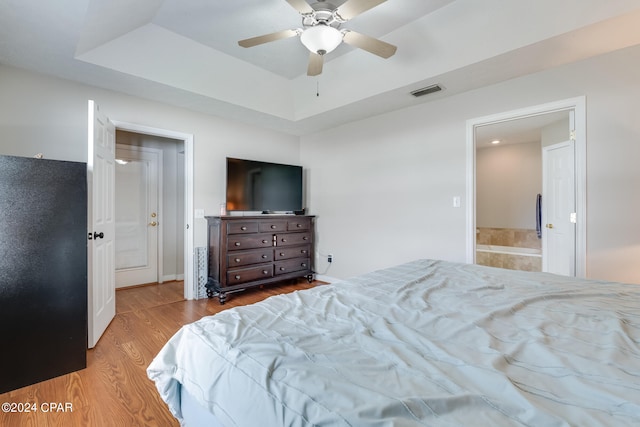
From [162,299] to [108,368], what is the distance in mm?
1632

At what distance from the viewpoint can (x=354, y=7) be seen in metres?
1.81

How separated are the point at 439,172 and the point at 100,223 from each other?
339 centimetres

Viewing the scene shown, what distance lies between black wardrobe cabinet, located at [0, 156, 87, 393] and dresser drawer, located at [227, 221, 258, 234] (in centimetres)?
149

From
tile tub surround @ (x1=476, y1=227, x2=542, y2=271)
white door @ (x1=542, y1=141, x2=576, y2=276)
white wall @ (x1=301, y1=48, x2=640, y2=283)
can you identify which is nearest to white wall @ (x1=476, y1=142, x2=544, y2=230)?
tile tub surround @ (x1=476, y1=227, x2=542, y2=271)

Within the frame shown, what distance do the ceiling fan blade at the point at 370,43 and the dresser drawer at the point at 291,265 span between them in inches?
110

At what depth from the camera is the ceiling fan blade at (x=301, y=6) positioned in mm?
1790

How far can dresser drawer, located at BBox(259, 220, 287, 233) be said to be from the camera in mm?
3729

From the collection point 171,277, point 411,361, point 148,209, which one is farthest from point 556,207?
point 148,209

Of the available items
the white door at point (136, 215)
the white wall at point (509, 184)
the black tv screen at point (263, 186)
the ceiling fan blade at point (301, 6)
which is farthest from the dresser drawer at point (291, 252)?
the white wall at point (509, 184)

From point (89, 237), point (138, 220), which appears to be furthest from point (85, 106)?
point (138, 220)

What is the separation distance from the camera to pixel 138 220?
4.28 meters

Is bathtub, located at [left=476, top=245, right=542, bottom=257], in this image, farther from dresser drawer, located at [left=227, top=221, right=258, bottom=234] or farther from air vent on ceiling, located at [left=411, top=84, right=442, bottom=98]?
dresser drawer, located at [left=227, top=221, right=258, bottom=234]

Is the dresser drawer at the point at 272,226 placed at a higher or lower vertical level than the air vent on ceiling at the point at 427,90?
lower

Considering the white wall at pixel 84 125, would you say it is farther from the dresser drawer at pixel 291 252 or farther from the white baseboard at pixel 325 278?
the white baseboard at pixel 325 278
